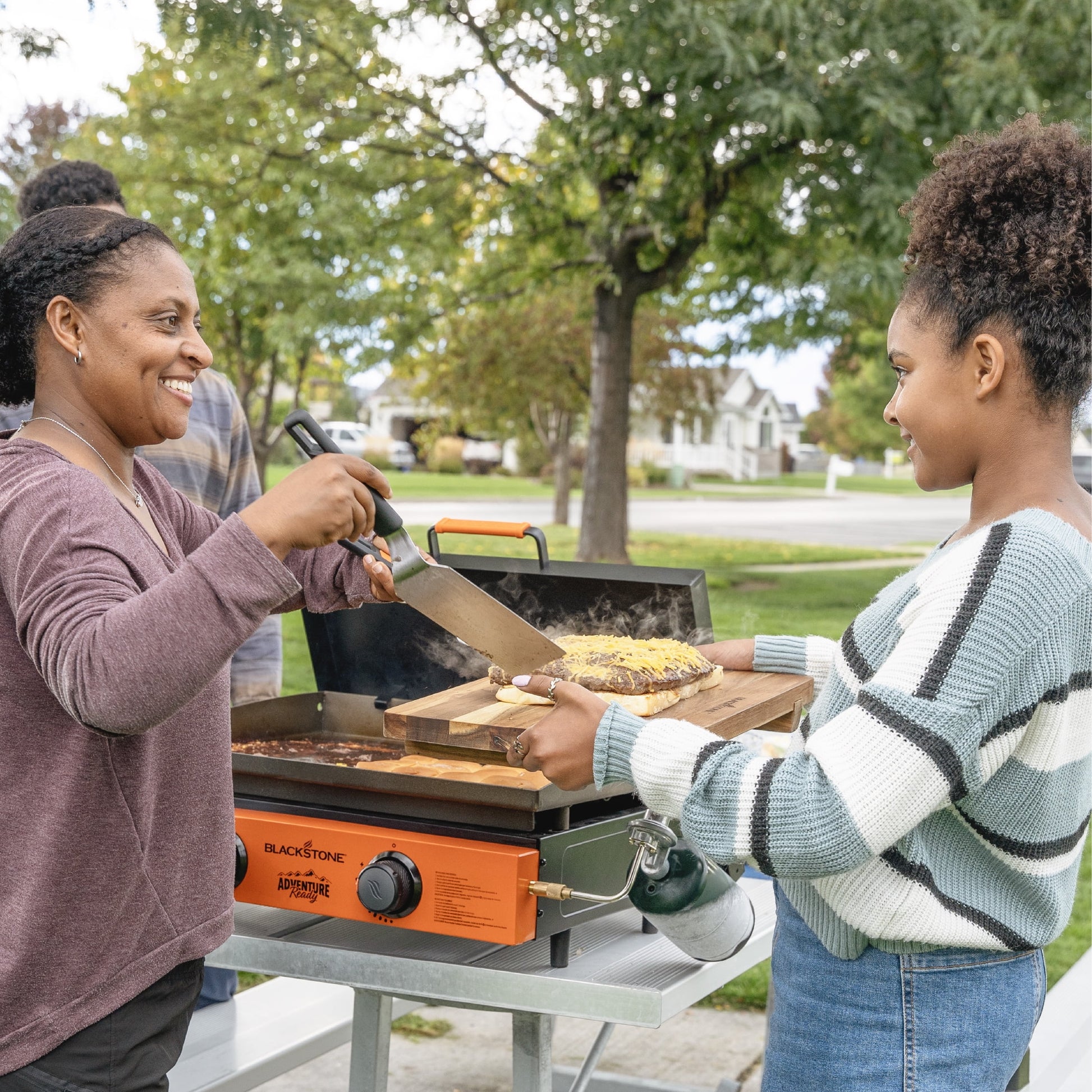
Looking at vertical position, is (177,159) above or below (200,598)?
above

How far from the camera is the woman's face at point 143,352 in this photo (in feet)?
4.94

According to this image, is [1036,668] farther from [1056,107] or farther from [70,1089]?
[1056,107]

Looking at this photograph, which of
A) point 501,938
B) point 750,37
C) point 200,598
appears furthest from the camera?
point 750,37

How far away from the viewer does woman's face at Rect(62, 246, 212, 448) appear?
1.50 metres

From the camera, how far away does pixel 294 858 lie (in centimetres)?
210

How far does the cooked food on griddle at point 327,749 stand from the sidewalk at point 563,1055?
1.60 meters

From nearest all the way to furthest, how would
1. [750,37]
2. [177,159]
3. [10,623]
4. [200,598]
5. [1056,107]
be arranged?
[200,598] → [10,623] → [750,37] → [1056,107] → [177,159]

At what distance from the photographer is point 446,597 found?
1800mm

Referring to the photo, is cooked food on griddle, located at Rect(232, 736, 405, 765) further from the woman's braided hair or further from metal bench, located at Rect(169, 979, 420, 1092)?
the woman's braided hair

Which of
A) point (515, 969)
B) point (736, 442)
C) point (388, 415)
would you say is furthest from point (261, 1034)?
point (736, 442)

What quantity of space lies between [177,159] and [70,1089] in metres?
9.97

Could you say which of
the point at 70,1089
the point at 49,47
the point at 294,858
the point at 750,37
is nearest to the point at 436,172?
the point at 750,37

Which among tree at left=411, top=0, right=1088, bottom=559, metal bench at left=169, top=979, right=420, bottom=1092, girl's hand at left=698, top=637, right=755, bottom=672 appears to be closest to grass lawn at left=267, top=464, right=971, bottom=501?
tree at left=411, top=0, right=1088, bottom=559

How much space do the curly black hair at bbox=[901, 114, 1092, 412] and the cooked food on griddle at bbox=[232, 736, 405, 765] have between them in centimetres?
141
